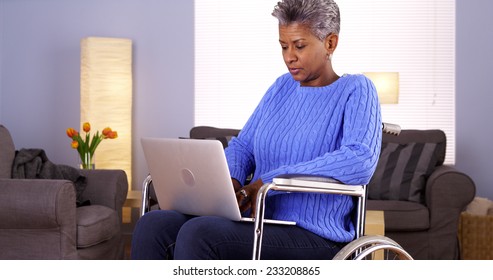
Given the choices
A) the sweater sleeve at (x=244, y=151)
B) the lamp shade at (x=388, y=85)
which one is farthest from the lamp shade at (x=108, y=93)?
the sweater sleeve at (x=244, y=151)

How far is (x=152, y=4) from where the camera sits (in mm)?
6574

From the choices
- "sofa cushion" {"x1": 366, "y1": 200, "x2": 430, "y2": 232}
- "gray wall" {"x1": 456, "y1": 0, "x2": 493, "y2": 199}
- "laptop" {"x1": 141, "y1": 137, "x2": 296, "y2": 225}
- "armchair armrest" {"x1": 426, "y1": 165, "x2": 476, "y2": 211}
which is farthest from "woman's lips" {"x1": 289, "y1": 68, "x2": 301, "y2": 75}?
"gray wall" {"x1": 456, "y1": 0, "x2": 493, "y2": 199}

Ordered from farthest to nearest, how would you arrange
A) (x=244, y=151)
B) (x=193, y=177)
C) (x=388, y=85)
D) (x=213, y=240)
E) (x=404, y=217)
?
(x=388, y=85)
(x=404, y=217)
(x=244, y=151)
(x=193, y=177)
(x=213, y=240)

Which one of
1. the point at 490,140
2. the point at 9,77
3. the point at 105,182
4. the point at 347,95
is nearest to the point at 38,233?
the point at 105,182

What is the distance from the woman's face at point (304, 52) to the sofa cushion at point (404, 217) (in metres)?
2.70

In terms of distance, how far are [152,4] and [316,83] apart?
4285mm

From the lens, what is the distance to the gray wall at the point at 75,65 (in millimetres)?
6559

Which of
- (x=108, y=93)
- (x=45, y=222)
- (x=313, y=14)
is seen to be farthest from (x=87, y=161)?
(x=313, y=14)

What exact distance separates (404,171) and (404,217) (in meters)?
0.46

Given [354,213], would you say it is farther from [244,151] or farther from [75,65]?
[75,65]

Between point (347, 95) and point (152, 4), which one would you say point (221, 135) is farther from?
point (347, 95)

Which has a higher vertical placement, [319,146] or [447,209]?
[319,146]

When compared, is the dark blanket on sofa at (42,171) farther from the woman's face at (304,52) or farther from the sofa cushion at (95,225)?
the woman's face at (304,52)

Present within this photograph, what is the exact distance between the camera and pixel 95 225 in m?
4.39
